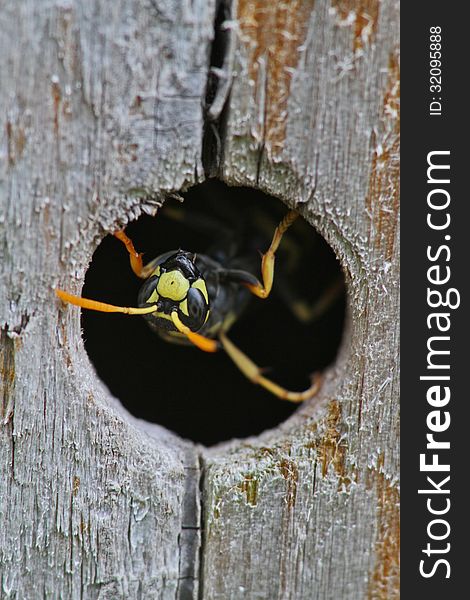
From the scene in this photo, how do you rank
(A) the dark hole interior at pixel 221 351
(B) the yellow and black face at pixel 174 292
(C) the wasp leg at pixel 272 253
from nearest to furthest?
1. (C) the wasp leg at pixel 272 253
2. (B) the yellow and black face at pixel 174 292
3. (A) the dark hole interior at pixel 221 351

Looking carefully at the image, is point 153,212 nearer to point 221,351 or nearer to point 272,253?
point 272,253

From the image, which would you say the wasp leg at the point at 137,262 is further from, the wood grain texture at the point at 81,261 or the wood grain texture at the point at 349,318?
Answer: the wood grain texture at the point at 349,318

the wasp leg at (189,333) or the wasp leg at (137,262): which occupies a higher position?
the wasp leg at (137,262)

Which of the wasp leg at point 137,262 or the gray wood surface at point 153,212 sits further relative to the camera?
the wasp leg at point 137,262

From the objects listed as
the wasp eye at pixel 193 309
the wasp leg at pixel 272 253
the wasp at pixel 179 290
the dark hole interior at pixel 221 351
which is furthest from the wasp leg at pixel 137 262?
the dark hole interior at pixel 221 351

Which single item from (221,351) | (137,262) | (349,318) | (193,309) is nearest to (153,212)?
(137,262)

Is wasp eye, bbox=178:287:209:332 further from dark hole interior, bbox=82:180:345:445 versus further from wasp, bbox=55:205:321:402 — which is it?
dark hole interior, bbox=82:180:345:445

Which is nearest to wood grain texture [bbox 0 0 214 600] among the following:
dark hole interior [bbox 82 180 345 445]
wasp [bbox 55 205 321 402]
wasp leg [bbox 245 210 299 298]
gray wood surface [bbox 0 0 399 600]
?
gray wood surface [bbox 0 0 399 600]

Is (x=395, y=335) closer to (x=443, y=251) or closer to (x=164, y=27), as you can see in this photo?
(x=443, y=251)

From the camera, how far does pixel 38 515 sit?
5.92ft

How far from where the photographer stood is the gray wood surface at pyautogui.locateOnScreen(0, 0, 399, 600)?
1.60 metres

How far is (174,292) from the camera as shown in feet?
6.75

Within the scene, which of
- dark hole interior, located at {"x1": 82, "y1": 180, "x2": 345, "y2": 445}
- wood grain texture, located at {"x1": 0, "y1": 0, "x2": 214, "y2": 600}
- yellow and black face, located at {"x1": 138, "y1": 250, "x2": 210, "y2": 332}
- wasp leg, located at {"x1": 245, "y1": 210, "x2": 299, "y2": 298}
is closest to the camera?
wood grain texture, located at {"x1": 0, "y1": 0, "x2": 214, "y2": 600}

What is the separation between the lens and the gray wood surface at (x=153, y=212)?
1.60 meters
